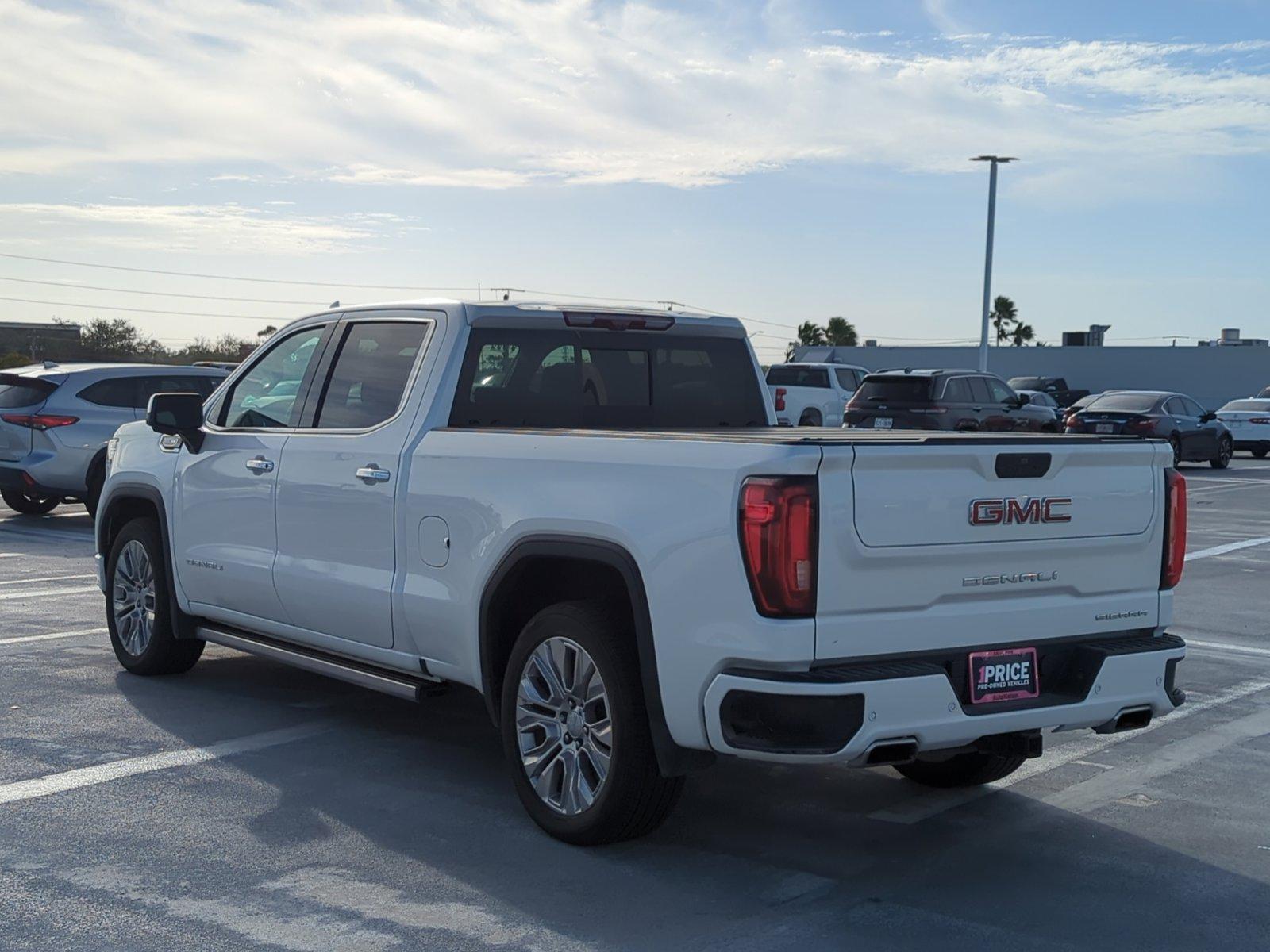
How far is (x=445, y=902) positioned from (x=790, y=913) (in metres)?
1.10

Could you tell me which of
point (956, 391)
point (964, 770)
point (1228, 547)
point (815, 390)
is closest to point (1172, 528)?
point (964, 770)

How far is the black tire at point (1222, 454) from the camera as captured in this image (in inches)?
1155

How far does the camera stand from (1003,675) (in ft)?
16.5

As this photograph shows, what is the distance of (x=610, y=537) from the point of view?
511 cm

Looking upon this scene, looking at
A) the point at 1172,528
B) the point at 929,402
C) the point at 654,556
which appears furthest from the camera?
the point at 929,402

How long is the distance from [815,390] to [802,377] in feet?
2.08

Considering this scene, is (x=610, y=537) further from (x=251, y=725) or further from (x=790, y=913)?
(x=251, y=725)

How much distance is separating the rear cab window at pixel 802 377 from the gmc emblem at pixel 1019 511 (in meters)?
27.6

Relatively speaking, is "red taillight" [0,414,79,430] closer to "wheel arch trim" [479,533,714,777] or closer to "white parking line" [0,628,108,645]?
"white parking line" [0,628,108,645]

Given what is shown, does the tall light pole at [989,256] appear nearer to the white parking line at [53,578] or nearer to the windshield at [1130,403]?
the windshield at [1130,403]

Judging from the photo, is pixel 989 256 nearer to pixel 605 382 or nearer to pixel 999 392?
pixel 999 392

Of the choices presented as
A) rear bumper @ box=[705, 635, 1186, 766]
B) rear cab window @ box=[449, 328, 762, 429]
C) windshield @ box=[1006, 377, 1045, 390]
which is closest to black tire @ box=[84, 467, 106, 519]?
rear cab window @ box=[449, 328, 762, 429]

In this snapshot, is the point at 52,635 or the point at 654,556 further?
the point at 52,635

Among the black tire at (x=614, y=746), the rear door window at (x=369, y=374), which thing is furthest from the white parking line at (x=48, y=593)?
the black tire at (x=614, y=746)
